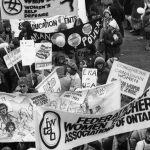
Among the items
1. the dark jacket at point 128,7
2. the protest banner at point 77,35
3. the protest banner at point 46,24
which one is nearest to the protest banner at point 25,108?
the protest banner at point 77,35

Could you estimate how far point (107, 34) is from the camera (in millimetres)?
15070

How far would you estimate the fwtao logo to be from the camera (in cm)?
821

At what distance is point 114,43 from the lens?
1506 centimetres

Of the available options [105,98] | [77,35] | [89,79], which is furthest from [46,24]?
[105,98]

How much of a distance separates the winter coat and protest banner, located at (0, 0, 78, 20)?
275 centimetres

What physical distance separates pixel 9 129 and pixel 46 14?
11.0 feet

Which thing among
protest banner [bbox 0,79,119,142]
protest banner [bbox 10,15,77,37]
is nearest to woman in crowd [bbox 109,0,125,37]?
protest banner [bbox 10,15,77,37]

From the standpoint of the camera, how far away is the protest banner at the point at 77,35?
1414 centimetres

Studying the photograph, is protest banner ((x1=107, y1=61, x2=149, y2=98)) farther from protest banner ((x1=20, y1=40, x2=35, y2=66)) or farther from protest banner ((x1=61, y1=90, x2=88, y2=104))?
protest banner ((x1=20, y1=40, x2=35, y2=66))

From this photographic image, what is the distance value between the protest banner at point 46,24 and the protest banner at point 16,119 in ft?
19.9

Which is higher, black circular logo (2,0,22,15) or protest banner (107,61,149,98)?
black circular logo (2,0,22,15)

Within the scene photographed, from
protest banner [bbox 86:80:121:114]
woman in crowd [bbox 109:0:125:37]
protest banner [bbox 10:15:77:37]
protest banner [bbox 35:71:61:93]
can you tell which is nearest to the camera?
protest banner [bbox 86:80:121:114]

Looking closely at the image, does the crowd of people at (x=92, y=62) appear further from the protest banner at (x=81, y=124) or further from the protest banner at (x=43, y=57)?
the protest banner at (x=81, y=124)

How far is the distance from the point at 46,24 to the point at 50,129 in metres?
8.04
